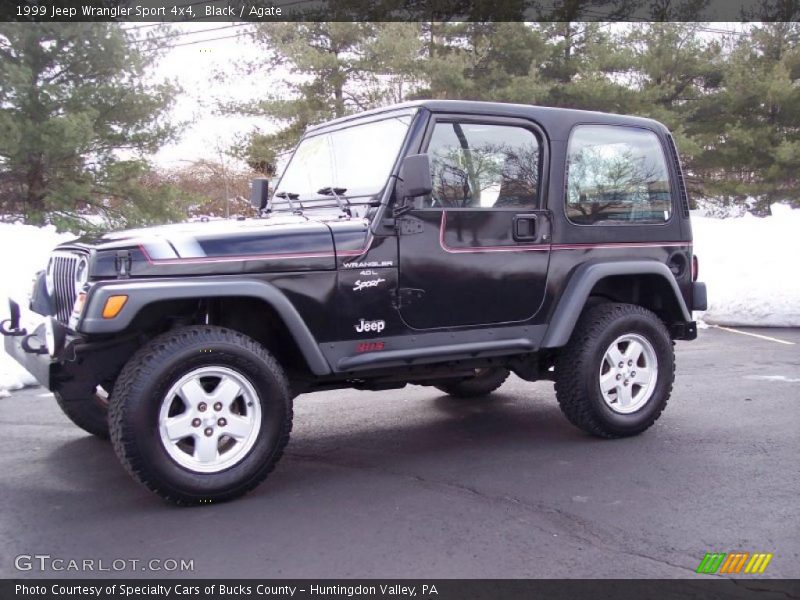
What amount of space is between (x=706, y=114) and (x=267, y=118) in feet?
43.7

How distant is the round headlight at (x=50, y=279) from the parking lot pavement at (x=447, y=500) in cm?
106

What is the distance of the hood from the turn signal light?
15 cm

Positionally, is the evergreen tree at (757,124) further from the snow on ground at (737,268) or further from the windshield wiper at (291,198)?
the windshield wiper at (291,198)

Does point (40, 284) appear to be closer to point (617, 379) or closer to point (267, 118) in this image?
point (617, 379)

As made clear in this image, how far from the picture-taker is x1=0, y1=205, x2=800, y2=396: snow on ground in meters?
9.97

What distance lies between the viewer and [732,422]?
5660 millimetres

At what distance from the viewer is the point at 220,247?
4.00m

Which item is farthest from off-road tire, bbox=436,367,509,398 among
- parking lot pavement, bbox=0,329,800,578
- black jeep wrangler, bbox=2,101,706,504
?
black jeep wrangler, bbox=2,101,706,504

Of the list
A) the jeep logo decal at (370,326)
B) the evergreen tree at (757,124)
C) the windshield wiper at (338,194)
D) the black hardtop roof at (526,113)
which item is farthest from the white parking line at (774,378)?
the evergreen tree at (757,124)

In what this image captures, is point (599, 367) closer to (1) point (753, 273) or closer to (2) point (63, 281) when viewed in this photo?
(2) point (63, 281)

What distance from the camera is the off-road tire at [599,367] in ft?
16.7

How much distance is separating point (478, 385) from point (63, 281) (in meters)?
3.47

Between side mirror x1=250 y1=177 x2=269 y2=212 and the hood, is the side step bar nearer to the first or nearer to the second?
the hood

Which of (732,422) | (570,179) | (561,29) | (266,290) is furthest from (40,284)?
(561,29)
